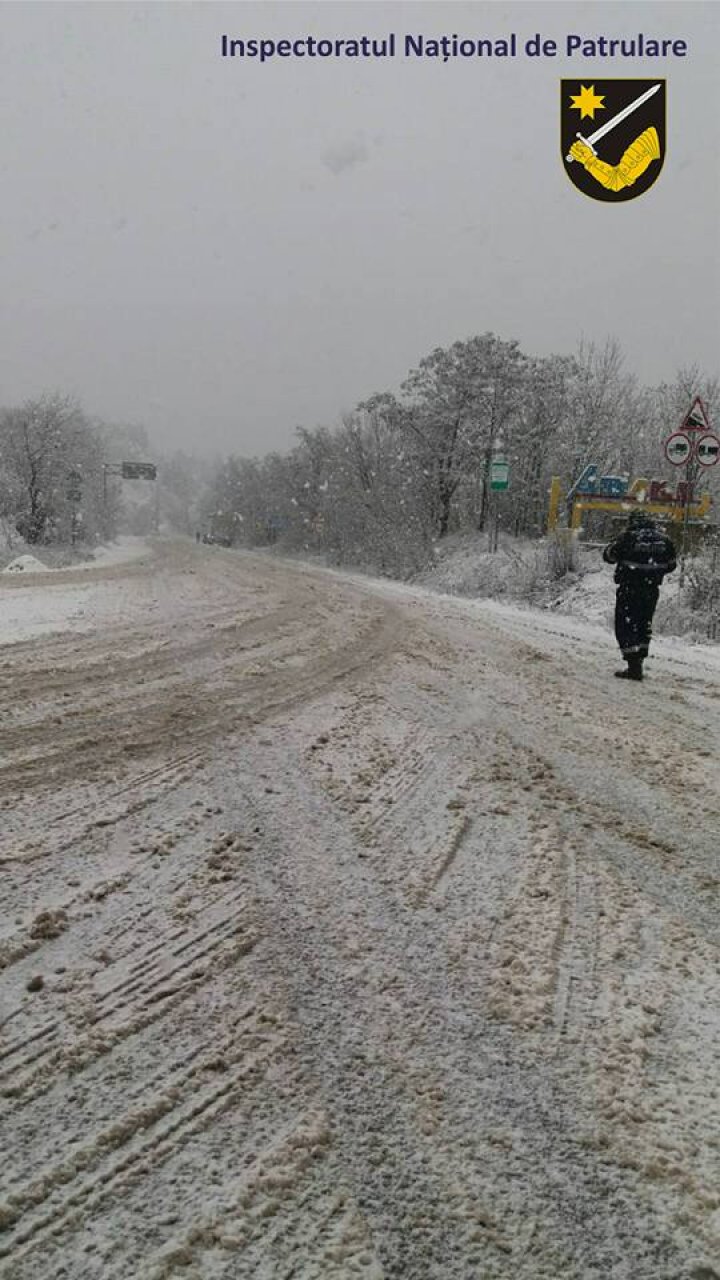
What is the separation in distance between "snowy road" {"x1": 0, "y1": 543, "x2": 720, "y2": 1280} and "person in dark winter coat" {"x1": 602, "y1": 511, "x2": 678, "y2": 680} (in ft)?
8.24

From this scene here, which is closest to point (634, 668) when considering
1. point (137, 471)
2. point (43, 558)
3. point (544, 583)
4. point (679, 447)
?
point (679, 447)

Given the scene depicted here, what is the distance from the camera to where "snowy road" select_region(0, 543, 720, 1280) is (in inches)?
48.9

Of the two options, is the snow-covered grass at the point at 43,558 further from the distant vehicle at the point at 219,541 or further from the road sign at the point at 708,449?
the distant vehicle at the point at 219,541

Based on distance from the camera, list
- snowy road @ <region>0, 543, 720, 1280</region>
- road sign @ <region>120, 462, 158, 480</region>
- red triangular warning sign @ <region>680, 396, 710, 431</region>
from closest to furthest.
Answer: snowy road @ <region>0, 543, 720, 1280</region> → red triangular warning sign @ <region>680, 396, 710, 431</region> → road sign @ <region>120, 462, 158, 480</region>

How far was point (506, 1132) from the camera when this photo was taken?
4.68 ft

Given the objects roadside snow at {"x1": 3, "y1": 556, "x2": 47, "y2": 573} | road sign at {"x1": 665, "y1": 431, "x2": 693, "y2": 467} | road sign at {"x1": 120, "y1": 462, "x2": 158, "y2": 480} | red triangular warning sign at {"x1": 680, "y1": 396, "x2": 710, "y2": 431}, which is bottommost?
roadside snow at {"x1": 3, "y1": 556, "x2": 47, "y2": 573}

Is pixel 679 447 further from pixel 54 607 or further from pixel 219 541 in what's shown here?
pixel 219 541

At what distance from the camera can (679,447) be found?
433 inches

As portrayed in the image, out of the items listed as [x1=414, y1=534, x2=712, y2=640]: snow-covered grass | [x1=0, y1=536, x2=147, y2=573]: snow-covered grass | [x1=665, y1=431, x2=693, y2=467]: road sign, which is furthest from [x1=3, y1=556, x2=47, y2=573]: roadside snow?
[x1=665, y1=431, x2=693, y2=467]: road sign

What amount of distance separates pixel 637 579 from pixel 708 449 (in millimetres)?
6027

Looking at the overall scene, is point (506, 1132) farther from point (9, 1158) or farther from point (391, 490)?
point (391, 490)

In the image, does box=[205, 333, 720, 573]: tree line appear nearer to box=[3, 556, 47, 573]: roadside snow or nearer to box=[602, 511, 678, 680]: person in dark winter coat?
box=[3, 556, 47, 573]: roadside snow

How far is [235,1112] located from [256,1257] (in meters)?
0.31

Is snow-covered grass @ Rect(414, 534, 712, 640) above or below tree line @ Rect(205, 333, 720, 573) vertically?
below
